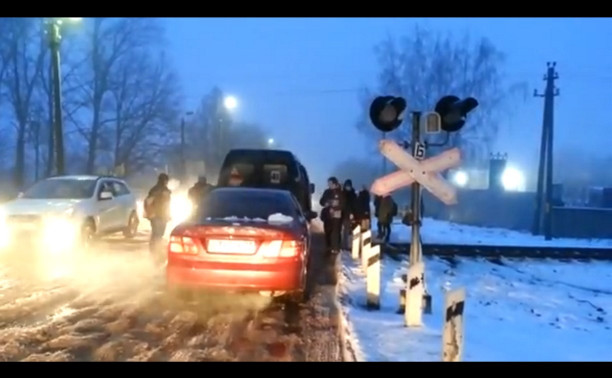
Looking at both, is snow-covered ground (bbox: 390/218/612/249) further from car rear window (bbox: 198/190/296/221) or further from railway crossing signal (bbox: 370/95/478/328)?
railway crossing signal (bbox: 370/95/478/328)

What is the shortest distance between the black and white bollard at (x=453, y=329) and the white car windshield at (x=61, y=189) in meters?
10.9

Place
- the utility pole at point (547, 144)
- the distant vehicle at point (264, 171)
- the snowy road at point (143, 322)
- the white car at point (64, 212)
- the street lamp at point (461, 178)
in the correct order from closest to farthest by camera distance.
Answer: the snowy road at point (143, 322) < the white car at point (64, 212) < the distant vehicle at point (264, 171) < the utility pole at point (547, 144) < the street lamp at point (461, 178)

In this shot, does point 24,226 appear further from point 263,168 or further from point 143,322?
point 143,322

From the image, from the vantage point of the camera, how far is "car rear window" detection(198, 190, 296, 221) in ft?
31.2

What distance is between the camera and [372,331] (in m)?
7.52

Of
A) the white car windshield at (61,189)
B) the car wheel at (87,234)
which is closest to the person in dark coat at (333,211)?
the car wheel at (87,234)

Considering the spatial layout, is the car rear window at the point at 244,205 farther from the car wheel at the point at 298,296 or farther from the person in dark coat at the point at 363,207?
the person in dark coat at the point at 363,207

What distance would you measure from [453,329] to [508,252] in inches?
564

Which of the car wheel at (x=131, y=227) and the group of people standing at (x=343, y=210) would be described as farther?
the car wheel at (x=131, y=227)

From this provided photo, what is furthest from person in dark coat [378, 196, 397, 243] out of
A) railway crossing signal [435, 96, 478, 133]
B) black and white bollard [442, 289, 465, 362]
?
black and white bollard [442, 289, 465, 362]

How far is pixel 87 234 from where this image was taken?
15.0 meters

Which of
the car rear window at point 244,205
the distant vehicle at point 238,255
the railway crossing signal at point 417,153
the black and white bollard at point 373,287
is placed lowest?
the black and white bollard at point 373,287

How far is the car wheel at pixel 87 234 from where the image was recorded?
14781mm
